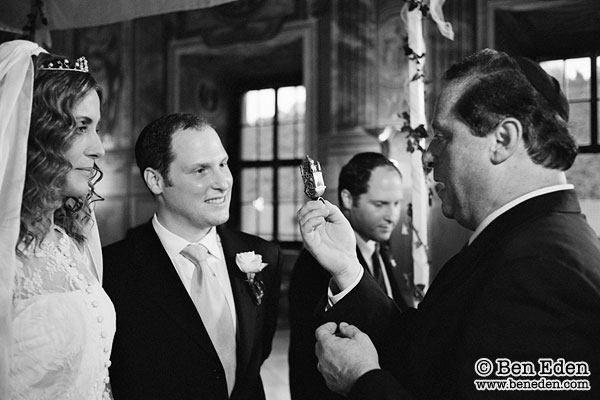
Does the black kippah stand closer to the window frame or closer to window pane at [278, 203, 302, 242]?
the window frame

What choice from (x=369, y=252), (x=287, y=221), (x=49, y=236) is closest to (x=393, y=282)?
(x=369, y=252)

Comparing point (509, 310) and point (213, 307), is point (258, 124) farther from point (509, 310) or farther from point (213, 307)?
point (509, 310)

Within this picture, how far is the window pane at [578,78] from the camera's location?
24.6ft

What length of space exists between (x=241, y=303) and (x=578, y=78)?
6.62 m

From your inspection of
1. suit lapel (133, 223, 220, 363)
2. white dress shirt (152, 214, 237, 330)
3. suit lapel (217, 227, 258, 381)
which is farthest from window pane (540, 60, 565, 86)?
suit lapel (133, 223, 220, 363)

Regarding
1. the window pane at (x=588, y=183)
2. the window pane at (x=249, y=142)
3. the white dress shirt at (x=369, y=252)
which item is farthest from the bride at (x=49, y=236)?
the window pane at (x=249, y=142)

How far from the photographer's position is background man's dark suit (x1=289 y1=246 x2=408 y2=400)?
2.70 metres

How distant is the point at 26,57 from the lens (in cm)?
183

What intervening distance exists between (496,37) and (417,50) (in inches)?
148

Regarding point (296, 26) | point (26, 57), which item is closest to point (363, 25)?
point (296, 26)

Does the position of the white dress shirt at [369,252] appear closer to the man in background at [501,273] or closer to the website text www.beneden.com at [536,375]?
the man in background at [501,273]

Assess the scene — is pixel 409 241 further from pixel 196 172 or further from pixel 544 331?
pixel 544 331

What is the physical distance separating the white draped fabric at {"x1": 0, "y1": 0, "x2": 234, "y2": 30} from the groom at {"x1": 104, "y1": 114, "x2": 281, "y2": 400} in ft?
2.32

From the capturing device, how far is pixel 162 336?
2.21 metres
